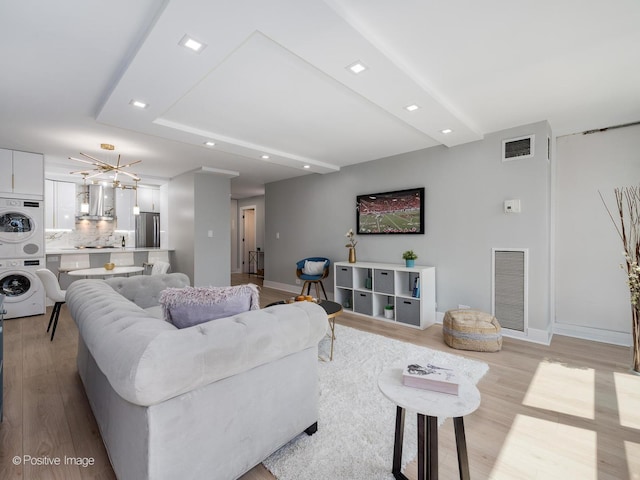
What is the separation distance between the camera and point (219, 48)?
1898 mm

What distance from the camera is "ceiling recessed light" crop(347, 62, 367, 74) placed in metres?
2.09

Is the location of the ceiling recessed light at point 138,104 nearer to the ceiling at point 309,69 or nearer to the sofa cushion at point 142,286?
the ceiling at point 309,69

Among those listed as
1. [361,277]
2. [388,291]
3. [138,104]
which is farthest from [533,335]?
[138,104]

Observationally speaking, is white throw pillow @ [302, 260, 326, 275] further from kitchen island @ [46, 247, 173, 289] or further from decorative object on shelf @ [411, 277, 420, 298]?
kitchen island @ [46, 247, 173, 289]

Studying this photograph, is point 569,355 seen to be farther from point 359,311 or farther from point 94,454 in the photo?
point 94,454

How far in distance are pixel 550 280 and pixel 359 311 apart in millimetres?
2445

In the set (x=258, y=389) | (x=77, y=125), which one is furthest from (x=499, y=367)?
(x=77, y=125)

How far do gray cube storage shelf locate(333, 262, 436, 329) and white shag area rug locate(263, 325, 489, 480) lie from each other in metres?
0.99

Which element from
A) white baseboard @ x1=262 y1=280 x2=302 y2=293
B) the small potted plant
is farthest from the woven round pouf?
white baseboard @ x1=262 y1=280 x2=302 y2=293

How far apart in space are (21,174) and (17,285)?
5.26 feet

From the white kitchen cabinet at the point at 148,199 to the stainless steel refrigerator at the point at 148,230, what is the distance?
Answer: 0.11 metres

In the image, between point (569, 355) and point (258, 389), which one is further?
point (569, 355)

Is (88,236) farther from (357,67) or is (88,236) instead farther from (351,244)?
(357,67)

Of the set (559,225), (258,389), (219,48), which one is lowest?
(258,389)
